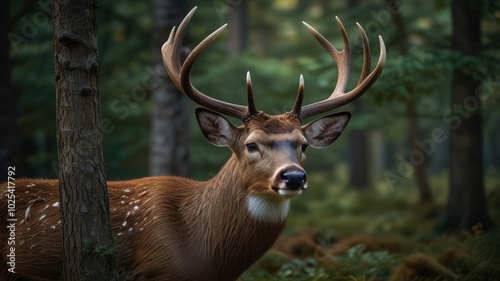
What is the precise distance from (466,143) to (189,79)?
19.5 ft

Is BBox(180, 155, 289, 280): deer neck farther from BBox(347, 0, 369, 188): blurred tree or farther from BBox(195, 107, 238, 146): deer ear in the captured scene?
BBox(347, 0, 369, 188): blurred tree

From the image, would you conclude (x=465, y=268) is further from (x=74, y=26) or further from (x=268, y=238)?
(x=74, y=26)

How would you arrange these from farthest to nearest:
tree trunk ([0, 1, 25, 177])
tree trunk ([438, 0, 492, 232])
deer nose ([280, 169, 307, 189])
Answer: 1. tree trunk ([438, 0, 492, 232])
2. tree trunk ([0, 1, 25, 177])
3. deer nose ([280, 169, 307, 189])

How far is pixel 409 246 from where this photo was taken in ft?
30.2

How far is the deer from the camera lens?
18.4 ft

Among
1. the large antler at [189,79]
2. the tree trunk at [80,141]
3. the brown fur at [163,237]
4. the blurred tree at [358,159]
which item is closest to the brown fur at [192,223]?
the brown fur at [163,237]

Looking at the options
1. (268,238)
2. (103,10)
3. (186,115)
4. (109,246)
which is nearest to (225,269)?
(268,238)

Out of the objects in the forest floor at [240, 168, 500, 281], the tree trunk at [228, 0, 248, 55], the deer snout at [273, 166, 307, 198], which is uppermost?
the tree trunk at [228, 0, 248, 55]

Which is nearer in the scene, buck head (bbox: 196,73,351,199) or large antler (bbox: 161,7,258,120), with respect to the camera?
buck head (bbox: 196,73,351,199)

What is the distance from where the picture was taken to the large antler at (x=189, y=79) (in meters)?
5.70

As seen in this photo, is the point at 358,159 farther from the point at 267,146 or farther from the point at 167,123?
the point at 267,146

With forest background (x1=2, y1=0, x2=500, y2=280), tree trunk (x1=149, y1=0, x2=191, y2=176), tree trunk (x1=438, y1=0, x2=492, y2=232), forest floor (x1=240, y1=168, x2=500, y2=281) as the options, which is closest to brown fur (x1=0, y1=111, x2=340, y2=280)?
forest floor (x1=240, y1=168, x2=500, y2=281)

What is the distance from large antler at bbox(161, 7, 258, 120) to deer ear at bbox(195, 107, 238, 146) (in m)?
0.10

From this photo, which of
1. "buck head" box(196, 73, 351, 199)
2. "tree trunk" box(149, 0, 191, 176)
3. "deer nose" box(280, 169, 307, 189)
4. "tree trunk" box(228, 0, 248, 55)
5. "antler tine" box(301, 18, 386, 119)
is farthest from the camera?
"tree trunk" box(228, 0, 248, 55)
